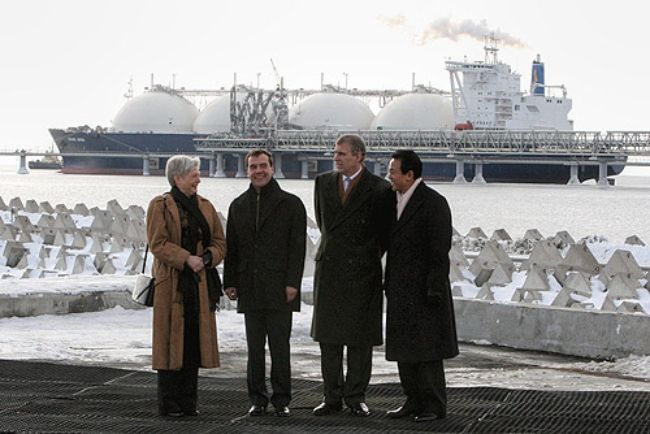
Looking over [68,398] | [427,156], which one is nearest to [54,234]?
[68,398]

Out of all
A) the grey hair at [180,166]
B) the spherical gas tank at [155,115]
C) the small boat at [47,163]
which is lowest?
the small boat at [47,163]

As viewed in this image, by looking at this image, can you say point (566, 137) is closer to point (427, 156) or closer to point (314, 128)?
point (427, 156)

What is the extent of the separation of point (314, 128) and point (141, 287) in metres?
114

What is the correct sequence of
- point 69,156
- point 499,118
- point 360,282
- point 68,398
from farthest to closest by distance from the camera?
point 69,156
point 499,118
point 68,398
point 360,282

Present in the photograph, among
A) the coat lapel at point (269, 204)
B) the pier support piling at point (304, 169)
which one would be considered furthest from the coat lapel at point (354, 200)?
the pier support piling at point (304, 169)

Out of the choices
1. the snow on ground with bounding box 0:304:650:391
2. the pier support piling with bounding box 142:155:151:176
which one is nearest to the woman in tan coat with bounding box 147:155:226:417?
the snow on ground with bounding box 0:304:650:391

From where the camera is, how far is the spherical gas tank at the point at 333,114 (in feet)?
395

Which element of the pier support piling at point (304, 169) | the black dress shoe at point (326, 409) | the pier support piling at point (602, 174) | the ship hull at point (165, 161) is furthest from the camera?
the pier support piling at point (304, 169)

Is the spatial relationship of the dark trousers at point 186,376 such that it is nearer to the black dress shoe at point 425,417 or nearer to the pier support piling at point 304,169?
the black dress shoe at point 425,417

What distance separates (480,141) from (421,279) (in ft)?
340

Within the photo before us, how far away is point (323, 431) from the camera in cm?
664

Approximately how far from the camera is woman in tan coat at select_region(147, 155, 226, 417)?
701 centimetres

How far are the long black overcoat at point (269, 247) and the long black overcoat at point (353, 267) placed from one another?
0.55 feet

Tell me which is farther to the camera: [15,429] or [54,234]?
[54,234]
